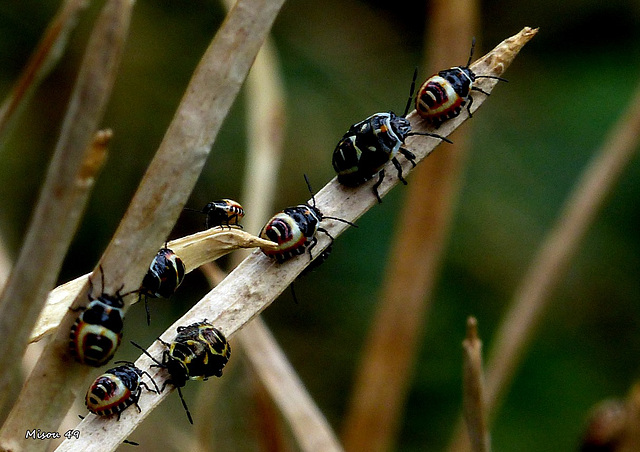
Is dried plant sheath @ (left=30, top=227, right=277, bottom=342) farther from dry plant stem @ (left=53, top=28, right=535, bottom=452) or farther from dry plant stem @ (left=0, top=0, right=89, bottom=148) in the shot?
dry plant stem @ (left=0, top=0, right=89, bottom=148)

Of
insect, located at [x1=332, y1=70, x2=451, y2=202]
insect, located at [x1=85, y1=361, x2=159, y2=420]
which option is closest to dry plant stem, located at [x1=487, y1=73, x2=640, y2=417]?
insect, located at [x1=332, y1=70, x2=451, y2=202]

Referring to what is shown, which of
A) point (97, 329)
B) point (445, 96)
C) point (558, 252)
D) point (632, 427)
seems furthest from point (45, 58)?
point (558, 252)

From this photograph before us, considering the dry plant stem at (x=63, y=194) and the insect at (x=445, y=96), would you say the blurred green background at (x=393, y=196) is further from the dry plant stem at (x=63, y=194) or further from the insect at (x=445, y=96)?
the dry plant stem at (x=63, y=194)

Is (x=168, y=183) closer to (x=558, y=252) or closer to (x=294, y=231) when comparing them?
(x=294, y=231)

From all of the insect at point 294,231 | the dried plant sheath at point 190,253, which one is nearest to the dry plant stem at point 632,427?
the insect at point 294,231

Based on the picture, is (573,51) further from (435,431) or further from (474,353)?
(474,353)

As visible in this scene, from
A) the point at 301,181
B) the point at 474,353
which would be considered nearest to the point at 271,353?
the point at 474,353
